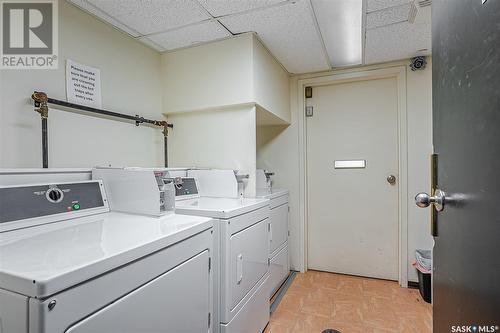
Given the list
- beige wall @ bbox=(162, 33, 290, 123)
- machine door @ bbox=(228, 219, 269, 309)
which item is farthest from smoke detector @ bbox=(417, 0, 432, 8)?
machine door @ bbox=(228, 219, 269, 309)

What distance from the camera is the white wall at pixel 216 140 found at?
209cm

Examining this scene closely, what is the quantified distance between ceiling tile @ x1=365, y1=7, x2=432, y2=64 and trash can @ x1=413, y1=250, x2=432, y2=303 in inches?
73.4

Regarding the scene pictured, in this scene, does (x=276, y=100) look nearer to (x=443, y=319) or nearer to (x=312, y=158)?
(x=312, y=158)

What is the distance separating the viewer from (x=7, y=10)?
1.38m

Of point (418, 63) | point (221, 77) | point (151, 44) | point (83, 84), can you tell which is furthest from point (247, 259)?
point (418, 63)

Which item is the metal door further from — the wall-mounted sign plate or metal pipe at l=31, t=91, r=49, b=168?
the wall-mounted sign plate

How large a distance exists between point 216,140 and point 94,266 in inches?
64.2

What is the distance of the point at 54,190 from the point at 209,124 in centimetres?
130

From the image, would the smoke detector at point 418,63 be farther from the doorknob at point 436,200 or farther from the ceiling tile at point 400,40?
the doorknob at point 436,200

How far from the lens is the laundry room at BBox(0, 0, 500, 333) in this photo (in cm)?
66

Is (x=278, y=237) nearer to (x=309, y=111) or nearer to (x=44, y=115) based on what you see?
(x=309, y=111)

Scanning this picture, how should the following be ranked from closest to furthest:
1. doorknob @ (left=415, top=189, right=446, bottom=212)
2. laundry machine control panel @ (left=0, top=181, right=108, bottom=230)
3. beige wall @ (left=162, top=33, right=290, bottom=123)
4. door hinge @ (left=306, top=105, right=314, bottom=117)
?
doorknob @ (left=415, top=189, right=446, bottom=212), laundry machine control panel @ (left=0, top=181, right=108, bottom=230), beige wall @ (left=162, top=33, right=290, bottom=123), door hinge @ (left=306, top=105, right=314, bottom=117)

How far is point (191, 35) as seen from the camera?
79.0 inches

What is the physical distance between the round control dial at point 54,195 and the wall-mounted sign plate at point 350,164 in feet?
8.15
